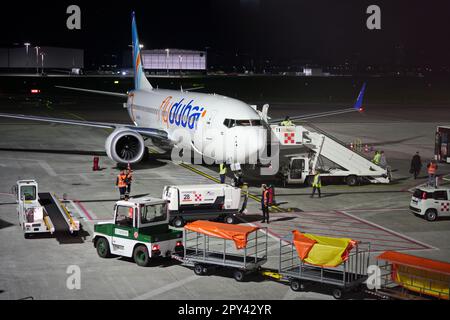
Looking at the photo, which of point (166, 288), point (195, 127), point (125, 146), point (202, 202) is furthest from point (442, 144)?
point (166, 288)

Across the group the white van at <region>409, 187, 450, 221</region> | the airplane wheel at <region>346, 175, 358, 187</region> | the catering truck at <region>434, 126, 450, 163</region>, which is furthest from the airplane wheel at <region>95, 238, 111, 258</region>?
the catering truck at <region>434, 126, 450, 163</region>

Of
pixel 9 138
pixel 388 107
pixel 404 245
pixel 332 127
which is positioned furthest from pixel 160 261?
pixel 388 107

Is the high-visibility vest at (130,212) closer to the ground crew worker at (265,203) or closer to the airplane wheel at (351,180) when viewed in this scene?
the ground crew worker at (265,203)

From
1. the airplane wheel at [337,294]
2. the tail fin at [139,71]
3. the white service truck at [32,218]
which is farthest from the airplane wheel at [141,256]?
the tail fin at [139,71]

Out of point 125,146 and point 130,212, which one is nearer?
point 130,212

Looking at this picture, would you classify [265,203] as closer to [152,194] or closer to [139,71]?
[152,194]

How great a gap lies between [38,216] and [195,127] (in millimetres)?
14874

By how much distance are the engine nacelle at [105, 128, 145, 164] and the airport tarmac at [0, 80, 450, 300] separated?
1.11 m

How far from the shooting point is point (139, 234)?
2383 centimetres

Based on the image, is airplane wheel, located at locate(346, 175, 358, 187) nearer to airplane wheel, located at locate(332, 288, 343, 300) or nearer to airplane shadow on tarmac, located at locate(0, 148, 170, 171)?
airplane shadow on tarmac, located at locate(0, 148, 170, 171)

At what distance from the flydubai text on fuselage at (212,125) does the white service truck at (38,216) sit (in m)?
10.5
